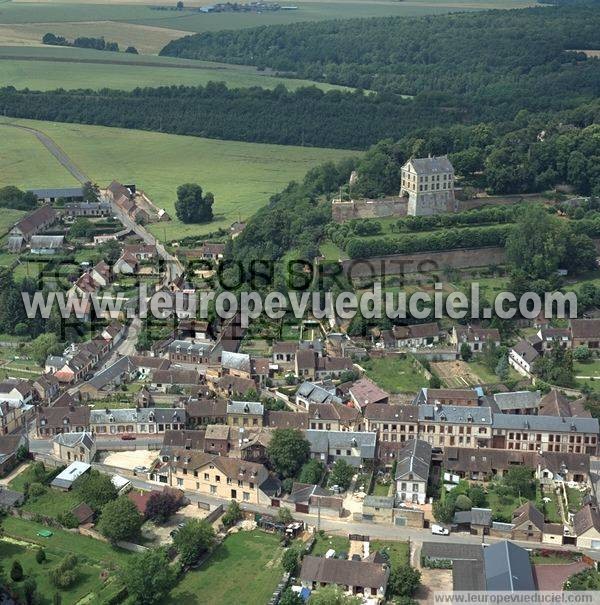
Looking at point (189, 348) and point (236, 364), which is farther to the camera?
point (189, 348)

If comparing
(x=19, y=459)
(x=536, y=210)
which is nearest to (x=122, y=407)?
(x=19, y=459)

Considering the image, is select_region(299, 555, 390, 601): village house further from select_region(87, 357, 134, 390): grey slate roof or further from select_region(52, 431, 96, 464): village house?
select_region(87, 357, 134, 390): grey slate roof

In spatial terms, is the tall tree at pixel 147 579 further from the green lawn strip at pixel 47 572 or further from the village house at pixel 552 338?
the village house at pixel 552 338

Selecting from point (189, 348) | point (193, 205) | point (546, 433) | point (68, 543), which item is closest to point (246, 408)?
point (189, 348)

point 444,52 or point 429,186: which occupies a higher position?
point 444,52

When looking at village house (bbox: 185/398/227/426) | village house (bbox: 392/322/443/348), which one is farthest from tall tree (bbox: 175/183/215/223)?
village house (bbox: 185/398/227/426)

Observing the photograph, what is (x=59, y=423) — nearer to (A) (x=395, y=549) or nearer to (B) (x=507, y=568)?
(A) (x=395, y=549)

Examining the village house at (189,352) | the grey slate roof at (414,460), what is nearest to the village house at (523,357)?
the grey slate roof at (414,460)
